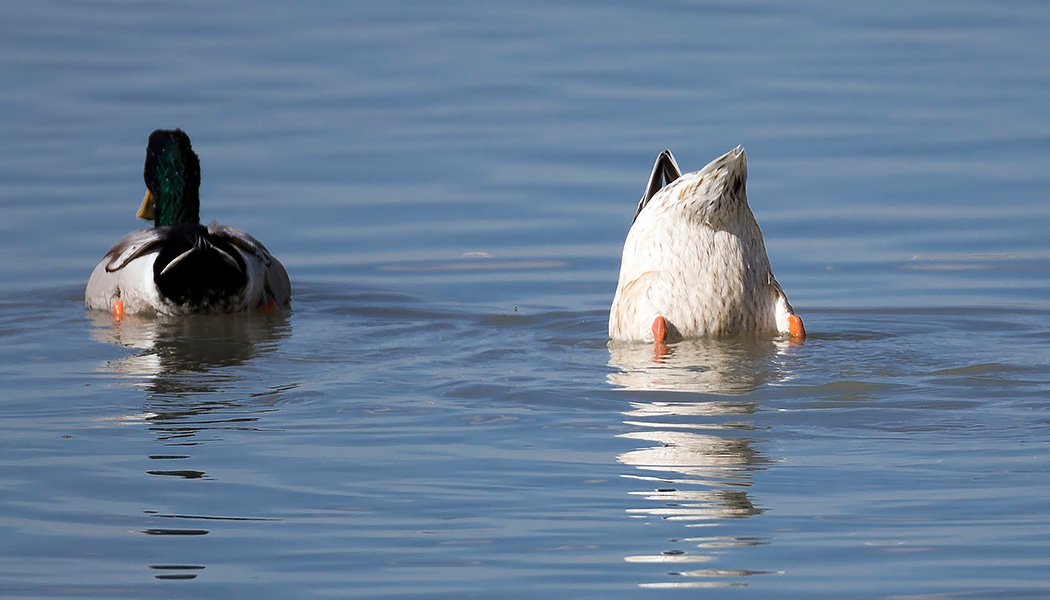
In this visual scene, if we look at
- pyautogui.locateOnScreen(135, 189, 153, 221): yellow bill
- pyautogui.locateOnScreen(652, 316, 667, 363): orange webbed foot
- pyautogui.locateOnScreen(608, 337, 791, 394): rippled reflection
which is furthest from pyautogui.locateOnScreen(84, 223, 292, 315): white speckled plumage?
pyautogui.locateOnScreen(652, 316, 667, 363): orange webbed foot

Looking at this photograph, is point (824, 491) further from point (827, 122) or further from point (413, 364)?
point (827, 122)

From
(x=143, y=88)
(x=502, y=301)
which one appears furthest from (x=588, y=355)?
(x=143, y=88)

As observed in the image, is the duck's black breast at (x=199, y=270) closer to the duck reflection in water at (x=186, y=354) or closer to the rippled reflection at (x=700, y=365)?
the duck reflection in water at (x=186, y=354)

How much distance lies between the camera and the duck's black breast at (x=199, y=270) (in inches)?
420

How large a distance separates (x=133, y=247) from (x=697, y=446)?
5.37 meters

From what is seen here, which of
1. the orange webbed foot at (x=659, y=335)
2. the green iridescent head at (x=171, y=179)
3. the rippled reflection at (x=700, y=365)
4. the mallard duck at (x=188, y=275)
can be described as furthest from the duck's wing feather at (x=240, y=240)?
the orange webbed foot at (x=659, y=335)

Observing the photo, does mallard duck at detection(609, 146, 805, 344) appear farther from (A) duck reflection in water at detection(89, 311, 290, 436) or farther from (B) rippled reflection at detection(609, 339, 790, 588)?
(A) duck reflection in water at detection(89, 311, 290, 436)

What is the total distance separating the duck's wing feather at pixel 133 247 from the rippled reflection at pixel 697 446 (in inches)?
133

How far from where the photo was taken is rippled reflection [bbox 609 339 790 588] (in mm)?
5457

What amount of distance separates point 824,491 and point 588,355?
2.92 meters

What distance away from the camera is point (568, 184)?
44.6 feet

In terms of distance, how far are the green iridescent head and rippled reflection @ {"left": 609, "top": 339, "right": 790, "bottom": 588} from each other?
13.7 feet

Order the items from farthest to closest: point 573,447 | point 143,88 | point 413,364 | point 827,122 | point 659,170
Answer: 1. point 143,88
2. point 827,122
3. point 659,170
4. point 413,364
5. point 573,447

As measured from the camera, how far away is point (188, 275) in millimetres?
10680
